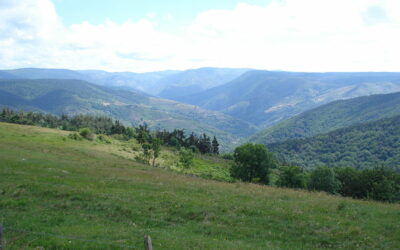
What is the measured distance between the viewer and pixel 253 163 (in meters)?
61.3

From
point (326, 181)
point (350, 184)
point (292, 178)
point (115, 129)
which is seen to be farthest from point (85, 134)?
point (115, 129)

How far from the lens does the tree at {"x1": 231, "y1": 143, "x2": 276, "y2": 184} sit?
6131 cm

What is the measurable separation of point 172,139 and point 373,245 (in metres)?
139

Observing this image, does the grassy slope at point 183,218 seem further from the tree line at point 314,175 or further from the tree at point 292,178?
the tree at point 292,178

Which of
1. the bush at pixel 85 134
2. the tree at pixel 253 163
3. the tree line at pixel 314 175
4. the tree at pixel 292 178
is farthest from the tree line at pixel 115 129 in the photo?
Answer: the tree line at pixel 314 175

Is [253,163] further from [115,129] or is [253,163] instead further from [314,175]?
[115,129]

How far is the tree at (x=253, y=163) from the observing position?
61312 mm

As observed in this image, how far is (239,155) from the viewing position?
62844 millimetres

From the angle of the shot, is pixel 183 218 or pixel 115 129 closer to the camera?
pixel 183 218

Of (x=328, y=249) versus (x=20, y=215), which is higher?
(x=328, y=249)

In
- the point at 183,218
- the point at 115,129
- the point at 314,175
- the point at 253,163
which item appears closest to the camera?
the point at 183,218

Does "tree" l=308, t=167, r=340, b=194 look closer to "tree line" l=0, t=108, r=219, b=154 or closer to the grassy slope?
the grassy slope

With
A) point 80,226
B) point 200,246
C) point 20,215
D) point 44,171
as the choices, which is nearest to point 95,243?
point 80,226

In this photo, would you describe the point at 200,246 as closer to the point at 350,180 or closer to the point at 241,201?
the point at 241,201
